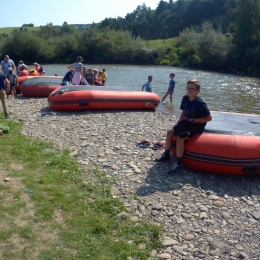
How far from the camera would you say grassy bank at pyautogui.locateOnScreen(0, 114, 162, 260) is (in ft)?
11.4

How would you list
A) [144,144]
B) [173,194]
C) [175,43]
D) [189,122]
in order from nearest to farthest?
[173,194]
[189,122]
[144,144]
[175,43]

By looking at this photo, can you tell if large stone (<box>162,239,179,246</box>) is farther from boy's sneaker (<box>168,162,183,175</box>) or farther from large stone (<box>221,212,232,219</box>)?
boy's sneaker (<box>168,162,183,175</box>)

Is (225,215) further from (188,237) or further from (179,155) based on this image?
(179,155)

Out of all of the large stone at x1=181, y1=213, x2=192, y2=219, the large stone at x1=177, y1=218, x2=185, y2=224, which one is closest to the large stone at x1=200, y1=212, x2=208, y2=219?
the large stone at x1=181, y1=213, x2=192, y2=219

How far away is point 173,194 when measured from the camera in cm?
489

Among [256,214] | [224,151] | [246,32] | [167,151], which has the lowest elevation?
[256,214]

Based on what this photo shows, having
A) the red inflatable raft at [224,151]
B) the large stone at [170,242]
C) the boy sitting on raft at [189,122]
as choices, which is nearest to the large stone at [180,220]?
the large stone at [170,242]

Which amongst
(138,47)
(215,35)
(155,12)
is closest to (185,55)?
(215,35)

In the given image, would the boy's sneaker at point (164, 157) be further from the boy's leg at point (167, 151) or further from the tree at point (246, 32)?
the tree at point (246, 32)

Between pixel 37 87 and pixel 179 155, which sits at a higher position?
pixel 37 87

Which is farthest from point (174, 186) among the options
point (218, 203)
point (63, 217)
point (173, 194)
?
point (63, 217)

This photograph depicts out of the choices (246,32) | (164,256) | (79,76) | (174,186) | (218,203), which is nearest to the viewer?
(164,256)

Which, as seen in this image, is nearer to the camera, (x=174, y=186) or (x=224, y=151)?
(x=174, y=186)

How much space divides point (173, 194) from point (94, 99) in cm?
600
